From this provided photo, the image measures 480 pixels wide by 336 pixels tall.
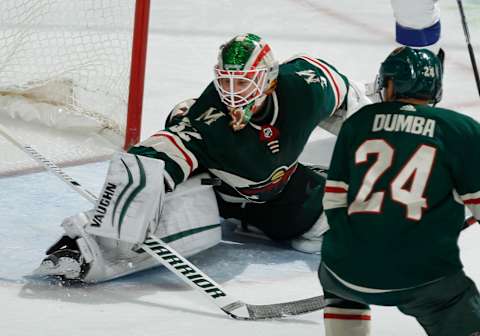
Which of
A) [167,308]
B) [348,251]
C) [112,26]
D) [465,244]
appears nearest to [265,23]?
[112,26]

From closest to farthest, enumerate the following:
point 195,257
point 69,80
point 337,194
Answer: point 337,194 < point 195,257 < point 69,80

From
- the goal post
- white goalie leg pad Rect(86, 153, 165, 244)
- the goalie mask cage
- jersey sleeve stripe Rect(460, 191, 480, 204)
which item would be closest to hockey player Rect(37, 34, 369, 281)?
white goalie leg pad Rect(86, 153, 165, 244)

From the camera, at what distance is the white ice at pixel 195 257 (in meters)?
2.79

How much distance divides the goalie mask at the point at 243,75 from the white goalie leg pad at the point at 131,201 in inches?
8.9

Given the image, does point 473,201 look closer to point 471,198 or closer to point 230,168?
point 471,198

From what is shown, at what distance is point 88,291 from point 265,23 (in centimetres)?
267

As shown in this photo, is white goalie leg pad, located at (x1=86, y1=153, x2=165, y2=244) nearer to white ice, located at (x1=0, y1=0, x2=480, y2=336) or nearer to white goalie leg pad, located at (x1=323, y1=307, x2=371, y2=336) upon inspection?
white ice, located at (x1=0, y1=0, x2=480, y2=336)

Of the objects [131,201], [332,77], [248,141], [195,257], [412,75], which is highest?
[412,75]

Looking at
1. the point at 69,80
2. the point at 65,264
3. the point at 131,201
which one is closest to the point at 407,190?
the point at 131,201

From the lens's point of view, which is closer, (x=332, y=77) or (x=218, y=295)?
(x=218, y=295)

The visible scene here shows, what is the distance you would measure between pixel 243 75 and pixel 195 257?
1.76ft

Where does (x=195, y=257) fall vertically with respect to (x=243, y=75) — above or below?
below

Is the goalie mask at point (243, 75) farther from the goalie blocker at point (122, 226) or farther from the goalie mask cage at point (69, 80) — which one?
the goalie mask cage at point (69, 80)

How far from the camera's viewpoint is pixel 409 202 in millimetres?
2127
